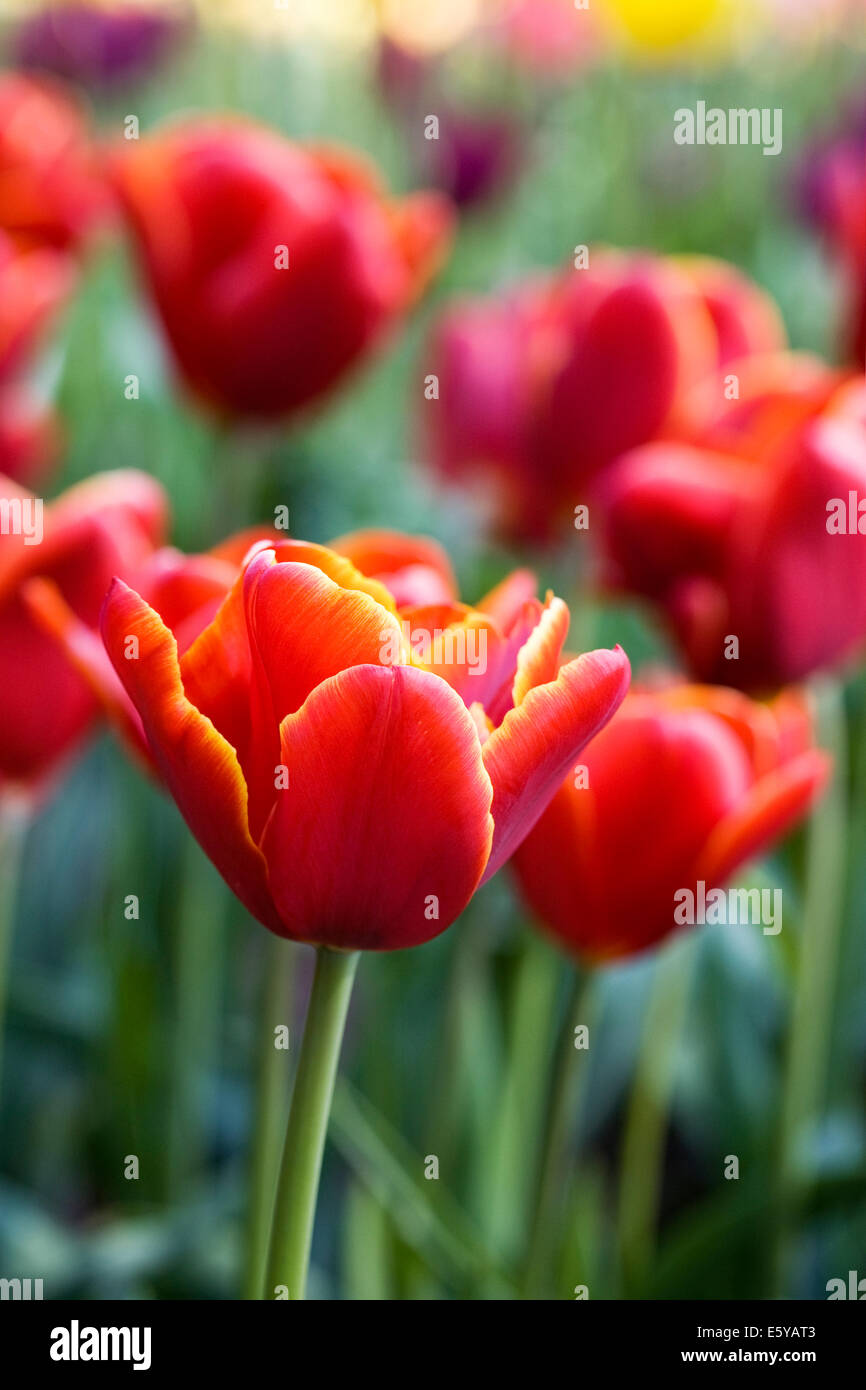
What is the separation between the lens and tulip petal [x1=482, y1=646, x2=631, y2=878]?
0.27 m

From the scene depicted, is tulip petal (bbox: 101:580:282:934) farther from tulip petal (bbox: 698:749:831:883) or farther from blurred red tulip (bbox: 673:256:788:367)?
blurred red tulip (bbox: 673:256:788:367)

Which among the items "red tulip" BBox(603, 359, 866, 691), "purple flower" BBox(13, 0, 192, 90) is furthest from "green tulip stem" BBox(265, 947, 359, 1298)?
"purple flower" BBox(13, 0, 192, 90)

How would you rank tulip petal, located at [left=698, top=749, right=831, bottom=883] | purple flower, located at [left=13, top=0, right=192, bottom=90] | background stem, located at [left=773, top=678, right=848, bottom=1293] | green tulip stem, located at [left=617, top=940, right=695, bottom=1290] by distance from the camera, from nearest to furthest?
tulip petal, located at [left=698, top=749, right=831, bottom=883] < background stem, located at [left=773, top=678, right=848, bottom=1293] < green tulip stem, located at [left=617, top=940, right=695, bottom=1290] < purple flower, located at [left=13, top=0, right=192, bottom=90]

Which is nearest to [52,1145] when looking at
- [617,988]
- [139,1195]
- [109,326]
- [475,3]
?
[139,1195]

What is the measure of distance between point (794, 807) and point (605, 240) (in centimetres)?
146

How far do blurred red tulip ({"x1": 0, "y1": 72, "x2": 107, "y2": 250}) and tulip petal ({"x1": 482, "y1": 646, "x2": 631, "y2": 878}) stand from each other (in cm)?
61

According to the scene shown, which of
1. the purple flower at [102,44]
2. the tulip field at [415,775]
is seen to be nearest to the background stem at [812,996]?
the tulip field at [415,775]

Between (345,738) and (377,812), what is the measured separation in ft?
0.06

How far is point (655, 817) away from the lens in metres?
0.42

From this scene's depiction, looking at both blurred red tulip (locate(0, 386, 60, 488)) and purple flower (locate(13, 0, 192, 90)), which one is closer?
blurred red tulip (locate(0, 386, 60, 488))

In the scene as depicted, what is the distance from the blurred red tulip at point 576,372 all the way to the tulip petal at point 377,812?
1.18 feet

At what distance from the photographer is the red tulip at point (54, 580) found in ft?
1.43

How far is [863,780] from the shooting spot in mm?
778
